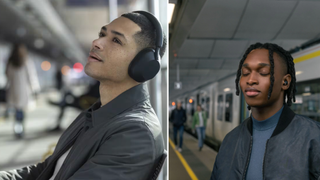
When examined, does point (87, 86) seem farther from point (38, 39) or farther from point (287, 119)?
point (287, 119)

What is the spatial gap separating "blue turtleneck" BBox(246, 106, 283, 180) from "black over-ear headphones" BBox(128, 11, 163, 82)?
519 mm

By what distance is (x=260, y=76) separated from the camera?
1021 mm

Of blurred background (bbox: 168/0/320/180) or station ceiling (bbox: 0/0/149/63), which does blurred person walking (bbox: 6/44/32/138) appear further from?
blurred background (bbox: 168/0/320/180)

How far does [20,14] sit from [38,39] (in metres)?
0.51

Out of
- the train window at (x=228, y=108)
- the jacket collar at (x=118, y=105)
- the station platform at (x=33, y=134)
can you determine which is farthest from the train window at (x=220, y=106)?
the jacket collar at (x=118, y=105)

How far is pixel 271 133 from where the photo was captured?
1034 mm

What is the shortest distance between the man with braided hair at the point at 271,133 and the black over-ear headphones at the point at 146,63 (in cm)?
39

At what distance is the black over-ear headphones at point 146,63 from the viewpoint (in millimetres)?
1011

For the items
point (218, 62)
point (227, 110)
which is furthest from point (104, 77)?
point (218, 62)

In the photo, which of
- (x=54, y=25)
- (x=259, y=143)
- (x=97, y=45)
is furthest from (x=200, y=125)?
(x=97, y=45)

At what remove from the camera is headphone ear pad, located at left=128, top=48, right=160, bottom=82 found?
1008mm

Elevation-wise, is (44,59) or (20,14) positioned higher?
(20,14)

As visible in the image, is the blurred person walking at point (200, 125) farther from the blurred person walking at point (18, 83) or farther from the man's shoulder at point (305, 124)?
the man's shoulder at point (305, 124)

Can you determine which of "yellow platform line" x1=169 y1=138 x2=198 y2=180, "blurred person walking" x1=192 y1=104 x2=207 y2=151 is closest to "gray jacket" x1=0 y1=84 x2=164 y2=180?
"yellow platform line" x1=169 y1=138 x2=198 y2=180
